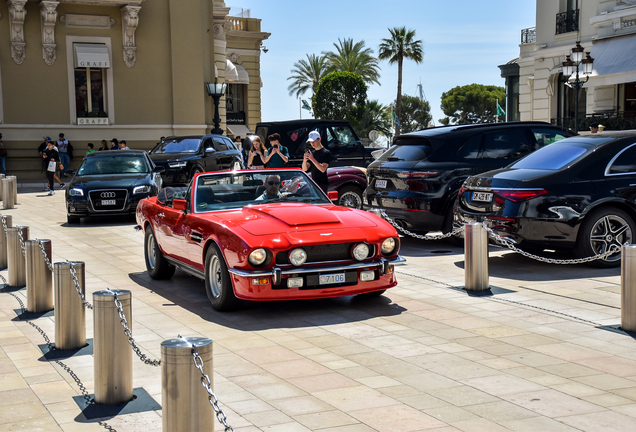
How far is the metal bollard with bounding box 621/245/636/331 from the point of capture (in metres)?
6.29

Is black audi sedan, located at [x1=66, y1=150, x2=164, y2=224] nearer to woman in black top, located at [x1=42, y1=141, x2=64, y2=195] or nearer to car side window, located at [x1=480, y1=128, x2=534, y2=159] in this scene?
woman in black top, located at [x1=42, y1=141, x2=64, y2=195]

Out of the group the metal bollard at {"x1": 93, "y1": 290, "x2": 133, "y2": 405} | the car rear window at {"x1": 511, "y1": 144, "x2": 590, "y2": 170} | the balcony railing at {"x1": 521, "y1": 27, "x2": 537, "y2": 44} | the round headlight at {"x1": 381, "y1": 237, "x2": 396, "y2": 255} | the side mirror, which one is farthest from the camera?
the balcony railing at {"x1": 521, "y1": 27, "x2": 537, "y2": 44}

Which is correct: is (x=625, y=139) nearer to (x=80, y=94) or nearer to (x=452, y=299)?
(x=452, y=299)

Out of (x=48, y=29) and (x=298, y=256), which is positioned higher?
(x=48, y=29)

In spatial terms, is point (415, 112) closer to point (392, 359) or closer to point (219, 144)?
point (219, 144)

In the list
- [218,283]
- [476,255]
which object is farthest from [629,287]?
[218,283]

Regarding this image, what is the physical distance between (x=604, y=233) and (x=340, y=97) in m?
51.2

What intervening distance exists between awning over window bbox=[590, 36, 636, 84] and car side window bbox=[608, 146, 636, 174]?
64.8 feet

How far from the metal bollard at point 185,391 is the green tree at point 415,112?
3346 inches

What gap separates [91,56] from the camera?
2936 centimetres

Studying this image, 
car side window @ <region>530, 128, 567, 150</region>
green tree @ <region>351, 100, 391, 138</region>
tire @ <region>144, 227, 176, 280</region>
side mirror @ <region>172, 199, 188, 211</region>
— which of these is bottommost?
tire @ <region>144, 227, 176, 280</region>

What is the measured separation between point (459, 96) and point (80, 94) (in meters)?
71.8

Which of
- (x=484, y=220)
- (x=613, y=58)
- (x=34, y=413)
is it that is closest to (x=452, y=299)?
(x=484, y=220)

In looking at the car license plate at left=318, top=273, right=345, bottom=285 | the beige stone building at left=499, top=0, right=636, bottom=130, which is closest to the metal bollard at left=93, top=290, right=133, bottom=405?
the car license plate at left=318, top=273, right=345, bottom=285
